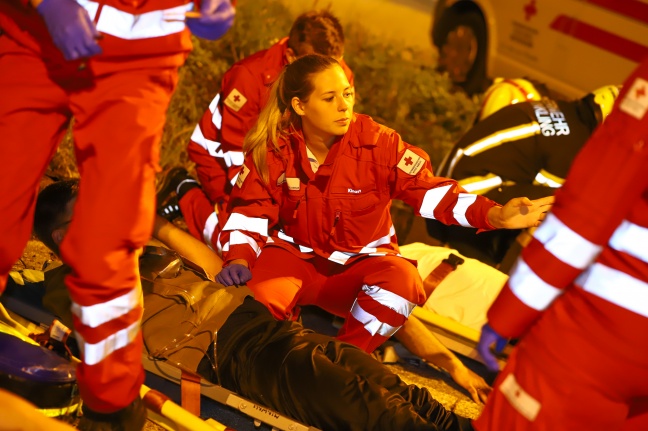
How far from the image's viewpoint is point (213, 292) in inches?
131

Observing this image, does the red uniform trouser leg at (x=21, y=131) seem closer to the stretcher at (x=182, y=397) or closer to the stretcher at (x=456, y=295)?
the stretcher at (x=182, y=397)

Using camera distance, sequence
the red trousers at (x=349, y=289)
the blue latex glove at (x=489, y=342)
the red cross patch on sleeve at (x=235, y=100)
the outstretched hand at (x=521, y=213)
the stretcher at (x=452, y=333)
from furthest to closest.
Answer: the red cross patch on sleeve at (x=235, y=100) < the stretcher at (x=452, y=333) < the red trousers at (x=349, y=289) < the outstretched hand at (x=521, y=213) < the blue latex glove at (x=489, y=342)

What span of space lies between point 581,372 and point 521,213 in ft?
3.72

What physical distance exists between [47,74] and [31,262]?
5.95ft

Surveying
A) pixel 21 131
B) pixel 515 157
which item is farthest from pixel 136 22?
pixel 515 157

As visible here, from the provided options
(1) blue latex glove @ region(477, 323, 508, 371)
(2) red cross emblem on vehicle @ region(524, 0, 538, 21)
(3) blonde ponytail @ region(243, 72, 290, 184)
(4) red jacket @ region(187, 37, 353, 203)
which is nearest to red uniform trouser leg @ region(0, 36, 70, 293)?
(1) blue latex glove @ region(477, 323, 508, 371)

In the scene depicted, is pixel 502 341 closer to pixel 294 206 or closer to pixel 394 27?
pixel 294 206

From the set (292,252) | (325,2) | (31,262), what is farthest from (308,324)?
(325,2)

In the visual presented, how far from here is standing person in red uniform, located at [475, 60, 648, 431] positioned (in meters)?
1.93

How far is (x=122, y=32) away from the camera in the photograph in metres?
2.28

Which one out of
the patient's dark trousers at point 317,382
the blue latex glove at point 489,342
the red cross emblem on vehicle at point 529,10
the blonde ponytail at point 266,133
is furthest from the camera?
the red cross emblem on vehicle at point 529,10

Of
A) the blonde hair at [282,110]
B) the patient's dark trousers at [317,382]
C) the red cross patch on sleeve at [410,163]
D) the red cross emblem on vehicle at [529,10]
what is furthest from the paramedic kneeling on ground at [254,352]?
the red cross emblem on vehicle at [529,10]

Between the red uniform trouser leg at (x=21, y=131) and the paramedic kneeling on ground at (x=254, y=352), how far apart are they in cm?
85

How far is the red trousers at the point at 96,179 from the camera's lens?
2.26 m
